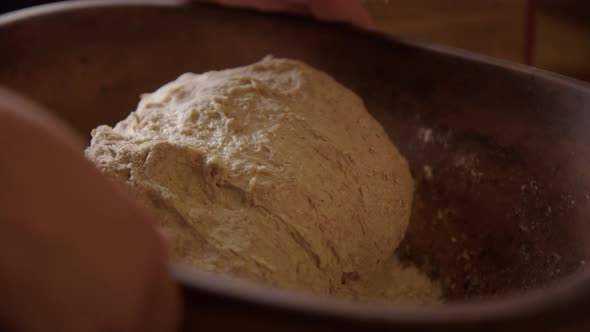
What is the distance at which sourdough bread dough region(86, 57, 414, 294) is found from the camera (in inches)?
32.1

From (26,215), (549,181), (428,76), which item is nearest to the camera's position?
(26,215)

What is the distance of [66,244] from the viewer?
48cm

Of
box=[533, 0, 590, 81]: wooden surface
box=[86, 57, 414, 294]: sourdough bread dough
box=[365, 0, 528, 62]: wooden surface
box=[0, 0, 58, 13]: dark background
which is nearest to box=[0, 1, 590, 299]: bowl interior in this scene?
box=[86, 57, 414, 294]: sourdough bread dough

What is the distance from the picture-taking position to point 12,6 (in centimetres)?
187

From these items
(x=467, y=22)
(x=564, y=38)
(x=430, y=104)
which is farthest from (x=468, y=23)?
(x=564, y=38)

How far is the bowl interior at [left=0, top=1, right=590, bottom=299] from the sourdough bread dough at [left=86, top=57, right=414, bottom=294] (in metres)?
0.14

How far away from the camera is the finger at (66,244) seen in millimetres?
467

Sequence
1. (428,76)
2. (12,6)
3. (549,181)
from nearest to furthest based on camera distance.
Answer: (549,181) < (428,76) < (12,6)

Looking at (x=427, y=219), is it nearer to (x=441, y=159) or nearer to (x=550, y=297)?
(x=441, y=159)

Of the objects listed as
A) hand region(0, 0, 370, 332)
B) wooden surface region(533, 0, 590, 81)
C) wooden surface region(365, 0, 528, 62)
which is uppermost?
hand region(0, 0, 370, 332)

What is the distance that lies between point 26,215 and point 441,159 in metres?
0.84

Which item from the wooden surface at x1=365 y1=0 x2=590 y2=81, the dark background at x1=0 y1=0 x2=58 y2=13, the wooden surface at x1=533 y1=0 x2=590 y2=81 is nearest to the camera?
the wooden surface at x1=365 y1=0 x2=590 y2=81

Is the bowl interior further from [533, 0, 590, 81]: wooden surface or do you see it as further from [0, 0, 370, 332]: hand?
[533, 0, 590, 81]: wooden surface

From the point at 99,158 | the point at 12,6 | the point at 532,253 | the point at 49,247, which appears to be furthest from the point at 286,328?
the point at 12,6
